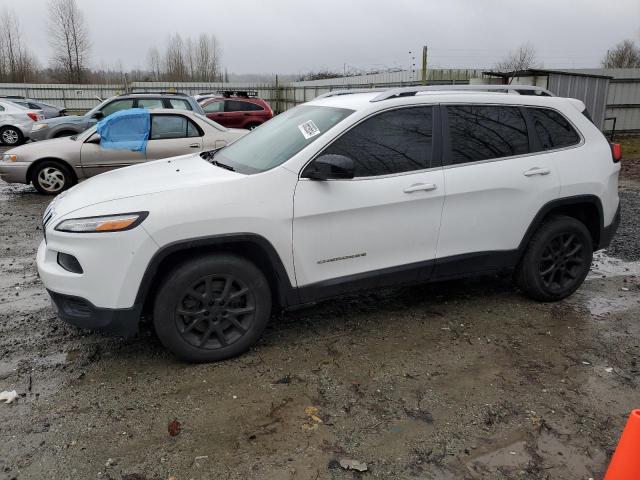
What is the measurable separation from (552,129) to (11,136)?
17.6 m

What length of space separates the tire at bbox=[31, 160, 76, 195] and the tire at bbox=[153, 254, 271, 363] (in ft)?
22.4

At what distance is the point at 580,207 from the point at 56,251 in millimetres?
4186

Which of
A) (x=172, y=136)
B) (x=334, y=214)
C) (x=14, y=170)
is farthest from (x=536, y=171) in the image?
(x=14, y=170)

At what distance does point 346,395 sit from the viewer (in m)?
3.22

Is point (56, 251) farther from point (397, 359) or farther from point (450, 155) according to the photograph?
point (450, 155)

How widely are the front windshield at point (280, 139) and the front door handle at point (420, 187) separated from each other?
2.29 ft

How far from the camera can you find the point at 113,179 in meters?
3.96

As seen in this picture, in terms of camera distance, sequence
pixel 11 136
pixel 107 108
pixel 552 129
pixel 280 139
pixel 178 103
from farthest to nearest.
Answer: pixel 11 136, pixel 178 103, pixel 107 108, pixel 552 129, pixel 280 139

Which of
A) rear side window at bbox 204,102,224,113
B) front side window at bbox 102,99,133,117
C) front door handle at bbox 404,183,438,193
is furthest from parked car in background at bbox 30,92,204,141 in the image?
front door handle at bbox 404,183,438,193

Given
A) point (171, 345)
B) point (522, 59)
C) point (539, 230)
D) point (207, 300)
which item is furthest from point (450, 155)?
point (522, 59)

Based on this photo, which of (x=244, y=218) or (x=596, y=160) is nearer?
(x=244, y=218)

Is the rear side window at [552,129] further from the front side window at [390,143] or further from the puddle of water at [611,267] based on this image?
the puddle of water at [611,267]

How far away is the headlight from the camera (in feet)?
10.4

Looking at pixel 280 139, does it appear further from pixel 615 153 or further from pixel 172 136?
pixel 172 136
